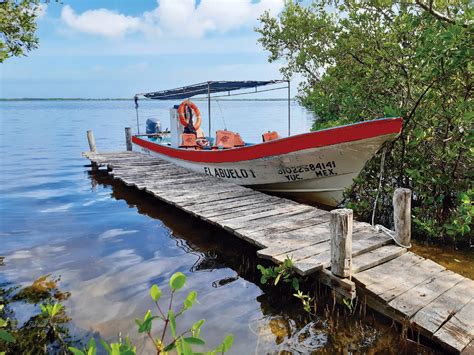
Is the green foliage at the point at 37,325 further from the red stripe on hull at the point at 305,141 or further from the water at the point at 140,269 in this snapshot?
the red stripe on hull at the point at 305,141

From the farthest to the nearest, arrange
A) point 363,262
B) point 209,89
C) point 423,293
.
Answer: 1. point 209,89
2. point 363,262
3. point 423,293

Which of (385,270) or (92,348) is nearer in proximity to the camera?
(92,348)

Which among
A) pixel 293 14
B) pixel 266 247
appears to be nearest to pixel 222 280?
pixel 266 247

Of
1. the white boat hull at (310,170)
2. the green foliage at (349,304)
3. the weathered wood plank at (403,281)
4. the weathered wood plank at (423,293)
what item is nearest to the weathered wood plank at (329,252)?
the green foliage at (349,304)

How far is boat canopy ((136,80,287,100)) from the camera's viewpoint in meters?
10.2

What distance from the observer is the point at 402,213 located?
4.70 m

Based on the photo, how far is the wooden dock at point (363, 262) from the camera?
3457 millimetres

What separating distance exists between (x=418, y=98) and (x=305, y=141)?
2058 millimetres

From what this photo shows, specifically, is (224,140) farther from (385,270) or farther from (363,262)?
(385,270)

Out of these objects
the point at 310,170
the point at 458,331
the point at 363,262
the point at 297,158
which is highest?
the point at 297,158

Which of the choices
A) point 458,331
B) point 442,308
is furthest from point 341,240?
point 458,331

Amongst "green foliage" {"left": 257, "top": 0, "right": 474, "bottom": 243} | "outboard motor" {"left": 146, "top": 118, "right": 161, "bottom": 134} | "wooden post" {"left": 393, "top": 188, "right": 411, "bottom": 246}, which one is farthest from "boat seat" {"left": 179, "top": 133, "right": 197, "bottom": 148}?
"wooden post" {"left": 393, "top": 188, "right": 411, "bottom": 246}

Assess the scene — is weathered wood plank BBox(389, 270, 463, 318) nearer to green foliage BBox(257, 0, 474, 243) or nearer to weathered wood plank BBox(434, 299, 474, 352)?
weathered wood plank BBox(434, 299, 474, 352)

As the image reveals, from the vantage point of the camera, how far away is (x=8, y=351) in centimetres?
346
